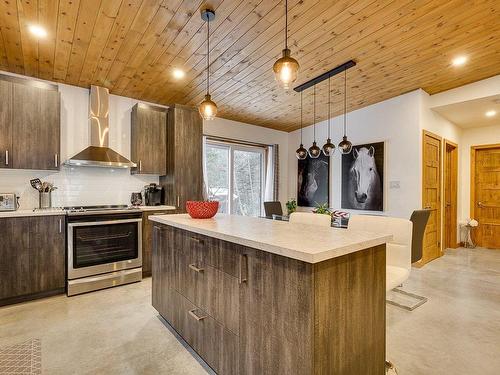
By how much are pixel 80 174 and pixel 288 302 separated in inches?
147

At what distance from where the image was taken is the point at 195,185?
425cm

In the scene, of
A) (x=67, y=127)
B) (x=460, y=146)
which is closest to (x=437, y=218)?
(x=460, y=146)

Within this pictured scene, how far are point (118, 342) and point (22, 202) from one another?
8.04 ft

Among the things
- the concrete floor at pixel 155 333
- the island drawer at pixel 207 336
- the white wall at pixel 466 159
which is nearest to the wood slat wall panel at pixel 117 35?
the island drawer at pixel 207 336

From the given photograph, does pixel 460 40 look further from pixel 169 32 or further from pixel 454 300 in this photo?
pixel 169 32

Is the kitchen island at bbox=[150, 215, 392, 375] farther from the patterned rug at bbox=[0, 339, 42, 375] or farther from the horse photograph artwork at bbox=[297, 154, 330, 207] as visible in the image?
the horse photograph artwork at bbox=[297, 154, 330, 207]

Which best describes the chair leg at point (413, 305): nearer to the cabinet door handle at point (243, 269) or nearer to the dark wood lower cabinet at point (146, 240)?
the cabinet door handle at point (243, 269)

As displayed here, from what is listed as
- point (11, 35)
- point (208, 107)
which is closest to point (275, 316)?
point (208, 107)

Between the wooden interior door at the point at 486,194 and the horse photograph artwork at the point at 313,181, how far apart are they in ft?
10.7

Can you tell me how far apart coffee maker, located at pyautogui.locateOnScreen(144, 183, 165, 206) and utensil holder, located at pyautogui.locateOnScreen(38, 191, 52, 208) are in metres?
1.22

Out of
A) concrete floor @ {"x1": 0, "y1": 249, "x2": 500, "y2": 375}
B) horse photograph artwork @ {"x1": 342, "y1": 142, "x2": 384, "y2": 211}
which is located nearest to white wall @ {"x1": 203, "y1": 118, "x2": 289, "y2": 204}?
A: horse photograph artwork @ {"x1": 342, "y1": 142, "x2": 384, "y2": 211}

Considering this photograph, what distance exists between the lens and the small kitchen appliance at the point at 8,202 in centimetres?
306

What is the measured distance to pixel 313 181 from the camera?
578 cm

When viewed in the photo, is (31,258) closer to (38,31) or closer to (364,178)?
(38,31)
